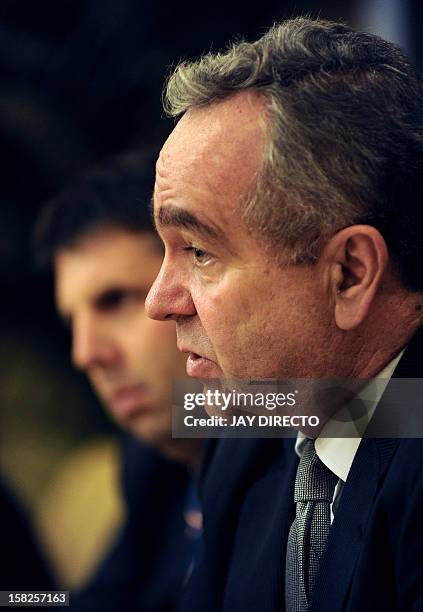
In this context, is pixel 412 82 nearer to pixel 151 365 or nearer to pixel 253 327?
pixel 253 327

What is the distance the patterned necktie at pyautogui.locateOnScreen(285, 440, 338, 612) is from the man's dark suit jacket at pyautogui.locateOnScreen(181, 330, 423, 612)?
21 mm

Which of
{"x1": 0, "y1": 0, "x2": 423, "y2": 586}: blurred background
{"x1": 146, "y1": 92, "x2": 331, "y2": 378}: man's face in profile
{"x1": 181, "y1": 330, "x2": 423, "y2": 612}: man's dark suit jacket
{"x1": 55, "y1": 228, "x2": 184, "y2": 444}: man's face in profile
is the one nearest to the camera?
{"x1": 181, "y1": 330, "x2": 423, "y2": 612}: man's dark suit jacket

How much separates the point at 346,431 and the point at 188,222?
346mm

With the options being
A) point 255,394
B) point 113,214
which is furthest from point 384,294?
point 113,214

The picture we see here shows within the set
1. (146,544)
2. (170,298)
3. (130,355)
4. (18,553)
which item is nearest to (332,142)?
(170,298)

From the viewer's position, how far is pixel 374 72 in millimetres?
1063

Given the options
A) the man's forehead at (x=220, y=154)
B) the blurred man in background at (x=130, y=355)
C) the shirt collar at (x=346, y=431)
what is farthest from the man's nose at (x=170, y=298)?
the blurred man in background at (x=130, y=355)

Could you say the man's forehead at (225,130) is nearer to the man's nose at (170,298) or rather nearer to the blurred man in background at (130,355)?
the man's nose at (170,298)

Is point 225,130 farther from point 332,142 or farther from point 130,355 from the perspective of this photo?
point 130,355

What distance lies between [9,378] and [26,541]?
496 millimetres

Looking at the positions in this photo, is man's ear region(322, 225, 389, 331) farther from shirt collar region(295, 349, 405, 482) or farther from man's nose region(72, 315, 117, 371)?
man's nose region(72, 315, 117, 371)

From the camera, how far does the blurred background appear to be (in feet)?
7.35

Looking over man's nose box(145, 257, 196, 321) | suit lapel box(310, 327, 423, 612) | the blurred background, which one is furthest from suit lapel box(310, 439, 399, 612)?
the blurred background

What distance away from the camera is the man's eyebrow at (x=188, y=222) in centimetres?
108
